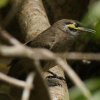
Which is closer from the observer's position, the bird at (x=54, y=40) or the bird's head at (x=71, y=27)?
the bird at (x=54, y=40)

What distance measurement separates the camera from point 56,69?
418 cm

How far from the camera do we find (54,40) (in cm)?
438

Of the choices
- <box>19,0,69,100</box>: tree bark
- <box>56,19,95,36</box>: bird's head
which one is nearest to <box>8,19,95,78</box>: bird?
<box>56,19,95,36</box>: bird's head

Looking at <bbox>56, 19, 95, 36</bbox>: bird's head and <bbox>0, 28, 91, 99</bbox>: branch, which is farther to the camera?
<bbox>56, 19, 95, 36</bbox>: bird's head

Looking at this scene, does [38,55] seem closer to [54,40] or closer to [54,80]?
[54,80]

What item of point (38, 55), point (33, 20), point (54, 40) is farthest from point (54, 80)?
point (38, 55)

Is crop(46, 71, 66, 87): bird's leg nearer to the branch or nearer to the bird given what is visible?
the bird

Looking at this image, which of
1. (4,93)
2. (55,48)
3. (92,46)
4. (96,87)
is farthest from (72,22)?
(96,87)

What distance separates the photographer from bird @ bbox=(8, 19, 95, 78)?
13.5 feet

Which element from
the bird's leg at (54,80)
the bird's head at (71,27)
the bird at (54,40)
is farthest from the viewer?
the bird's head at (71,27)

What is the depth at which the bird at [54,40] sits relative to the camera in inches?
162

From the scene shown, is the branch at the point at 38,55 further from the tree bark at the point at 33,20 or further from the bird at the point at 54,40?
the tree bark at the point at 33,20

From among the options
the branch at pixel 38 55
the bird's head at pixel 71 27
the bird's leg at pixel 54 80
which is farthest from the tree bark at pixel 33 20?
the branch at pixel 38 55

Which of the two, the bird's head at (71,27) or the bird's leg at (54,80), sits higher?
the bird's head at (71,27)
